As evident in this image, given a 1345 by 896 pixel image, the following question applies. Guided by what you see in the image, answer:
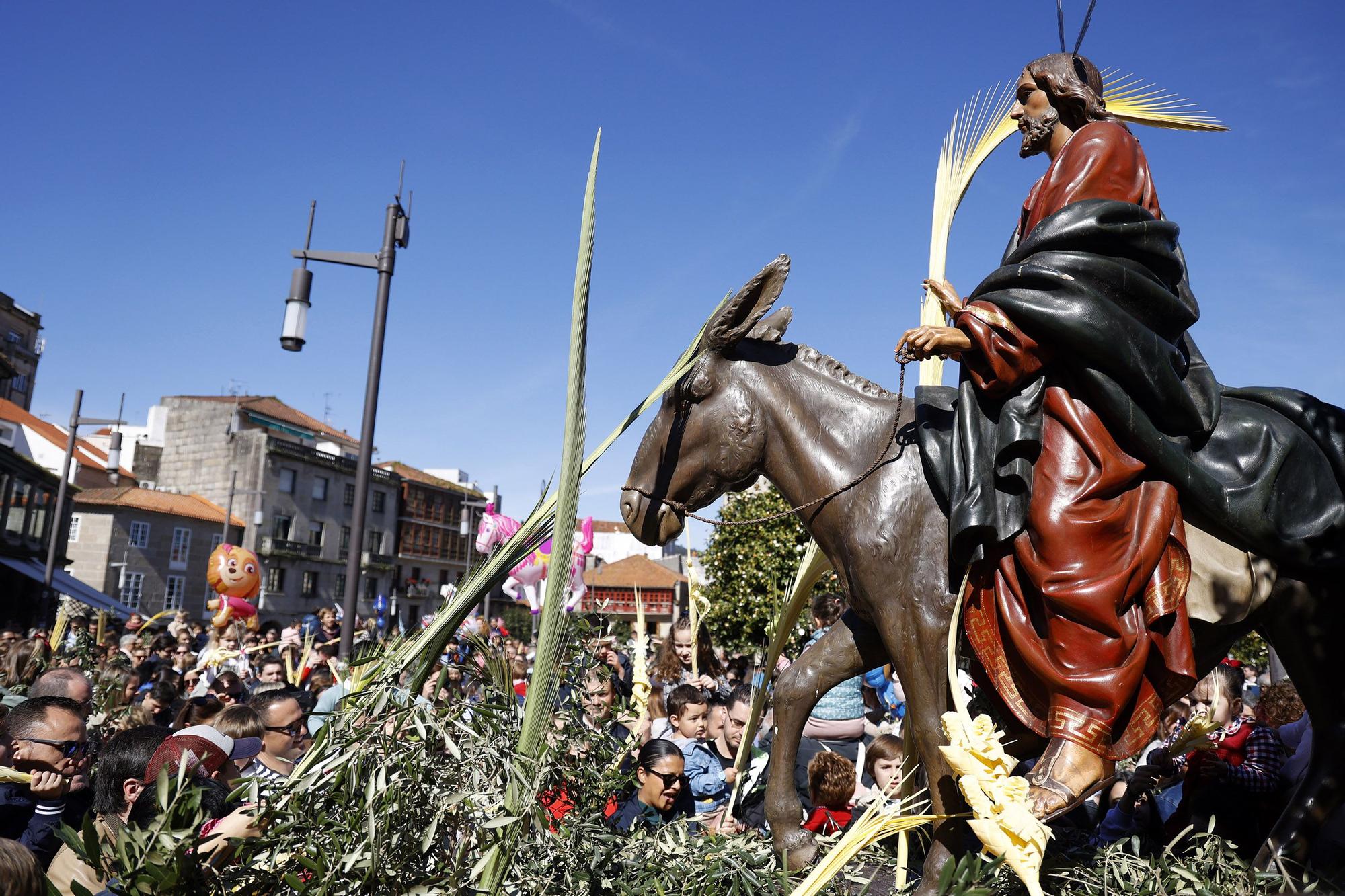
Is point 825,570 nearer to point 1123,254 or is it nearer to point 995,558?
point 995,558

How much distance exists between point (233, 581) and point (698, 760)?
15.0 m

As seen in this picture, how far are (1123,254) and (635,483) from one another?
72.2 inches

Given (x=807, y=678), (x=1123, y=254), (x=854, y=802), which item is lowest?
(x=854, y=802)

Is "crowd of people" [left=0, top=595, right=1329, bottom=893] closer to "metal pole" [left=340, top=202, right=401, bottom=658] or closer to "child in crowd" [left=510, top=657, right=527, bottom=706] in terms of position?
"child in crowd" [left=510, top=657, right=527, bottom=706]

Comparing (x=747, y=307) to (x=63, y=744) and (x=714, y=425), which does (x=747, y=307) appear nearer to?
(x=714, y=425)

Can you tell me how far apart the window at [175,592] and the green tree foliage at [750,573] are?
35183 millimetres

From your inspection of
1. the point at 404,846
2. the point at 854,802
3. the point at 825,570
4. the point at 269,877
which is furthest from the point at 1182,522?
the point at 854,802

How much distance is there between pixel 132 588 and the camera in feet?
151

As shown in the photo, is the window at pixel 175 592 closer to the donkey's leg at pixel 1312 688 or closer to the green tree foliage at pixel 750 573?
the green tree foliage at pixel 750 573

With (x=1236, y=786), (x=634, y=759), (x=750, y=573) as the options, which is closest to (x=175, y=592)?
(x=750, y=573)

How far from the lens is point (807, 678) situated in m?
3.43

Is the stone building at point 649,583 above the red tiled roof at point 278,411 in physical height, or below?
below

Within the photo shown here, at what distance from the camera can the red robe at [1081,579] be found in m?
2.70

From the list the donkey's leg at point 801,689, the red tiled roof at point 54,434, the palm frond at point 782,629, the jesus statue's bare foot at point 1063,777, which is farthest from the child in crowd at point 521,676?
the red tiled roof at point 54,434
